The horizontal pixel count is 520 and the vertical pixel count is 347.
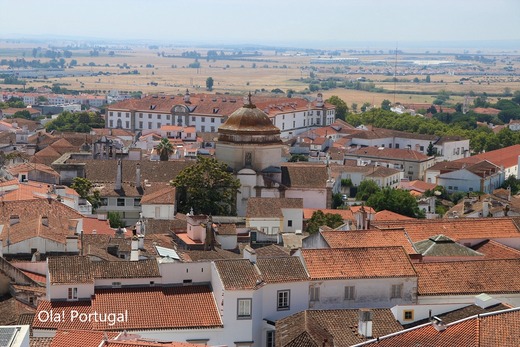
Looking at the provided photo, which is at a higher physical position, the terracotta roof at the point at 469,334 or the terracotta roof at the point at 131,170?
the terracotta roof at the point at 469,334

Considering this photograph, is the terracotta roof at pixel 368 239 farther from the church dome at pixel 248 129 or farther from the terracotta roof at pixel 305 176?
the church dome at pixel 248 129

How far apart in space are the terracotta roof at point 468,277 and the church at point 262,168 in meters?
23.2

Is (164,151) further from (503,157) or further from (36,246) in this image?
(36,246)

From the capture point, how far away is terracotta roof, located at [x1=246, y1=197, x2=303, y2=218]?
43.7 m

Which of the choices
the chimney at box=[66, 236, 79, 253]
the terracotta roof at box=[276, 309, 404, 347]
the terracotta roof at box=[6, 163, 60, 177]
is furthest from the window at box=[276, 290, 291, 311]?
the terracotta roof at box=[6, 163, 60, 177]

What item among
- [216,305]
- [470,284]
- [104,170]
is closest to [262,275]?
[216,305]

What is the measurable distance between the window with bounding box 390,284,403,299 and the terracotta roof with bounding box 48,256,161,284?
5.39 metres

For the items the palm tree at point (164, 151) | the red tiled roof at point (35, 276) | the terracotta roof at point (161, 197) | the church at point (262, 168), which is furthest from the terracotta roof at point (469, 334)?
the palm tree at point (164, 151)

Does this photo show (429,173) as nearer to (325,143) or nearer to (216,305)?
(325,143)

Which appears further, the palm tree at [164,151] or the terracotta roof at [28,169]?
the palm tree at [164,151]

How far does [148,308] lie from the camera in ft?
80.6

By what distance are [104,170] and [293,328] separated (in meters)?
30.4

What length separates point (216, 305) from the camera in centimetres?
2517

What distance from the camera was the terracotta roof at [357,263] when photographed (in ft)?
86.4
